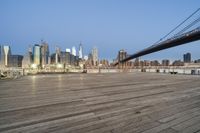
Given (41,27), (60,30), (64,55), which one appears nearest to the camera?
(64,55)

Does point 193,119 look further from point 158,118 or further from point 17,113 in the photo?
point 17,113

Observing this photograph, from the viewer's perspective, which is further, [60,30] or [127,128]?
[60,30]

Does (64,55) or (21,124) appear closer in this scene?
(21,124)

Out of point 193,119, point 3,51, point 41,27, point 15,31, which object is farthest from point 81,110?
point 15,31

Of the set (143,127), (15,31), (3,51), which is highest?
(15,31)

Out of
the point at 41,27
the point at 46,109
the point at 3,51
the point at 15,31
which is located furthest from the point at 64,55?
the point at 15,31

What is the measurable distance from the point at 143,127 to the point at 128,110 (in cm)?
72

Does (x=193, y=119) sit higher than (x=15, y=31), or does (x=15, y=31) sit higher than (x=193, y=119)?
(x=15, y=31)

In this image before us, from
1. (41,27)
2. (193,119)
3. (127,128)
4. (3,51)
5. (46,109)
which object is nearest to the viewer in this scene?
(127,128)

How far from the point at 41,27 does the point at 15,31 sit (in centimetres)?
3092

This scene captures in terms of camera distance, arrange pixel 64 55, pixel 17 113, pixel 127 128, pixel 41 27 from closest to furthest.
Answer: pixel 127 128 → pixel 17 113 → pixel 64 55 → pixel 41 27

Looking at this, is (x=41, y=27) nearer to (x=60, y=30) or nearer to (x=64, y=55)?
(x=60, y=30)

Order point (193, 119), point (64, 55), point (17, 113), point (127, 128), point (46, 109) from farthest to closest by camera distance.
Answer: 1. point (64, 55)
2. point (46, 109)
3. point (17, 113)
4. point (193, 119)
5. point (127, 128)

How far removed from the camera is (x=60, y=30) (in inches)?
7338
